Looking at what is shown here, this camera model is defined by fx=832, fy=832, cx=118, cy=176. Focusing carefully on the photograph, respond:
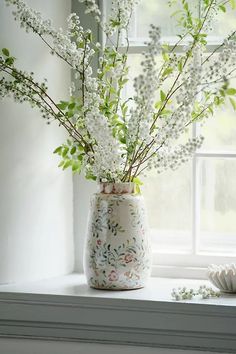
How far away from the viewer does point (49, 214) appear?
9.50 feet

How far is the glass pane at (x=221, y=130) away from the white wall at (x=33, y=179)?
0.52 metres

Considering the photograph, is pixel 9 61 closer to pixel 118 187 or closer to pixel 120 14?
pixel 120 14

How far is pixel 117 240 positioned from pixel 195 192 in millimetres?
392

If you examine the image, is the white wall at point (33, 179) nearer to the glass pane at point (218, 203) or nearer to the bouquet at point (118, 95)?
the bouquet at point (118, 95)

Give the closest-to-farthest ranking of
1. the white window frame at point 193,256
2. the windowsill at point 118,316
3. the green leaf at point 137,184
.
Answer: the windowsill at point 118,316 < the green leaf at point 137,184 < the white window frame at point 193,256

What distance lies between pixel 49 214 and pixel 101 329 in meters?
0.48

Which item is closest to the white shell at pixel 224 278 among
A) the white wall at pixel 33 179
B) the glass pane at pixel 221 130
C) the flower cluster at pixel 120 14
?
the glass pane at pixel 221 130

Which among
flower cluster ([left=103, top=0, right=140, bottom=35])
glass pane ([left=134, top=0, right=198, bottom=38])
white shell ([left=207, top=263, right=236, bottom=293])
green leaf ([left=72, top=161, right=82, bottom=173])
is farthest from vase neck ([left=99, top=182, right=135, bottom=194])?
glass pane ([left=134, top=0, right=198, bottom=38])

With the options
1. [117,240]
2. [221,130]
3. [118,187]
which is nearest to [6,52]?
[118,187]

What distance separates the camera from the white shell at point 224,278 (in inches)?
101

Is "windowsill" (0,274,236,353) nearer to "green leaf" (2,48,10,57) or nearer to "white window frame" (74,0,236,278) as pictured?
"white window frame" (74,0,236,278)

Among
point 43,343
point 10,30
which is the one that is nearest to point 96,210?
point 43,343

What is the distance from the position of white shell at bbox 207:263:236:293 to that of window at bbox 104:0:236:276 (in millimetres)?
260

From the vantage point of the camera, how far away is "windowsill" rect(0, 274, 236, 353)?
250cm
